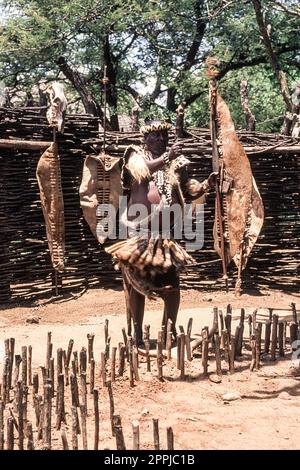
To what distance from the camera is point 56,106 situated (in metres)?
7.83

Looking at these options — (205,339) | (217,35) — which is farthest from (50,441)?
(217,35)

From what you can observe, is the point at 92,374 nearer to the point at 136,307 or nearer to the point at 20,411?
the point at 20,411

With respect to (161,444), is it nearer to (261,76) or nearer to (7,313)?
(7,313)

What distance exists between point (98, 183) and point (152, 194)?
307 cm

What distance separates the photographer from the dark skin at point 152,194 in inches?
211

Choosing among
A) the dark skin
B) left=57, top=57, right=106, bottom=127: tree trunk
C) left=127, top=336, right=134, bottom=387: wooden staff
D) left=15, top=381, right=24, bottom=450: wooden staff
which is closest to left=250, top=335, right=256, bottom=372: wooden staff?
the dark skin

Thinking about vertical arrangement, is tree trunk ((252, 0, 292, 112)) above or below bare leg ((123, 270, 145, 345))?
above

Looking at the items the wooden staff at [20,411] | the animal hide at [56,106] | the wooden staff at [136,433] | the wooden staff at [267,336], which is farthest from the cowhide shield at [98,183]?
→ the wooden staff at [136,433]

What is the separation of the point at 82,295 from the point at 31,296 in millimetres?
679

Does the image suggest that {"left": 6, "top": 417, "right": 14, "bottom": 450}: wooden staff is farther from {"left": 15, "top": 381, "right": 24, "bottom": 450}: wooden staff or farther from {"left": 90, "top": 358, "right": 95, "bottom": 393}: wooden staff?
{"left": 90, "top": 358, "right": 95, "bottom": 393}: wooden staff

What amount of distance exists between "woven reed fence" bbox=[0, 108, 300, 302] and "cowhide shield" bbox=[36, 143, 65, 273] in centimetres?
31

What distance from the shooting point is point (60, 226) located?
825cm

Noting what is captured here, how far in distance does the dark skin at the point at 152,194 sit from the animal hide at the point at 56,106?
8.61ft

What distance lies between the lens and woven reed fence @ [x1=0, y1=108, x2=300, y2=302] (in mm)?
8203
